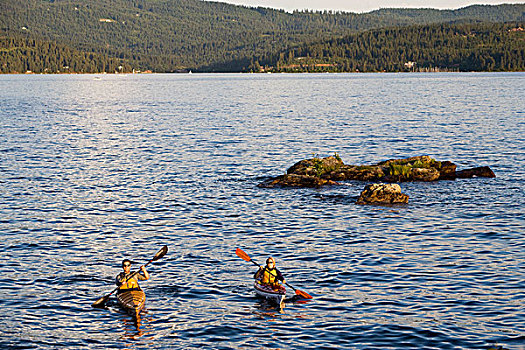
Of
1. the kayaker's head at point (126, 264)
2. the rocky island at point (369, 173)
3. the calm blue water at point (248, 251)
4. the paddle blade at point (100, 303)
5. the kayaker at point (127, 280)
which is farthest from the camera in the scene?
the rocky island at point (369, 173)

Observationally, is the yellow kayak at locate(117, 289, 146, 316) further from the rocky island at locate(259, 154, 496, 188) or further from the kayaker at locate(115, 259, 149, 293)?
the rocky island at locate(259, 154, 496, 188)

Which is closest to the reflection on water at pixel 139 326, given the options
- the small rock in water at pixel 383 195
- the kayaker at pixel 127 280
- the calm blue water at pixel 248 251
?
the calm blue water at pixel 248 251

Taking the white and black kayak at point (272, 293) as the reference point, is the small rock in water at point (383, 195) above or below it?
above

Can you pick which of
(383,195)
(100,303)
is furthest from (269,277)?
(383,195)

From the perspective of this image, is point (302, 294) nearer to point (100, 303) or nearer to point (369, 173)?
point (100, 303)

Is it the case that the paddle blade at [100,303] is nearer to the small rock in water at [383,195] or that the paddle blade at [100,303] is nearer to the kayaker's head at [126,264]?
the kayaker's head at [126,264]

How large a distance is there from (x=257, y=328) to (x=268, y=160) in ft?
129

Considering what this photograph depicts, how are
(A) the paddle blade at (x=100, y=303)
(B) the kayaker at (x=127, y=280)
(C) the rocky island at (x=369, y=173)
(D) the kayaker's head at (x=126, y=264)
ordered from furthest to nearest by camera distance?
(C) the rocky island at (x=369, y=173) → (D) the kayaker's head at (x=126, y=264) → (B) the kayaker at (x=127, y=280) → (A) the paddle blade at (x=100, y=303)

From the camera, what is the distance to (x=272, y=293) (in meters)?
23.4

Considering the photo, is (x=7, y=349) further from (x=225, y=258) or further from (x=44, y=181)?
(x=44, y=181)

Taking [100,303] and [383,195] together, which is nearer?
[100,303]

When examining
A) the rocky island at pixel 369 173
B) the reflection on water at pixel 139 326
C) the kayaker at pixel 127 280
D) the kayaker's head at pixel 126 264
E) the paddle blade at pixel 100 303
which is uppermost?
the rocky island at pixel 369 173

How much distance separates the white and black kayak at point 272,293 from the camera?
76.4 feet

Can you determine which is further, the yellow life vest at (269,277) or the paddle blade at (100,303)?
the yellow life vest at (269,277)
